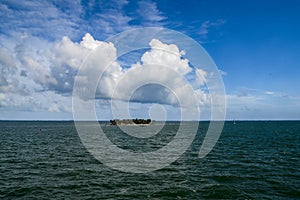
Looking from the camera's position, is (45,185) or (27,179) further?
(27,179)

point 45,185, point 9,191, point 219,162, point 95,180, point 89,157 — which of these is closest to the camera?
point 9,191

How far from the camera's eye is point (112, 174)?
129ft

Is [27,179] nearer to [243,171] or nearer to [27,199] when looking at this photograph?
[27,199]

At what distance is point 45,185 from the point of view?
3316 centimetres

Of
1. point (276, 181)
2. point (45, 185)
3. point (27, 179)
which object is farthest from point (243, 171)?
point (27, 179)

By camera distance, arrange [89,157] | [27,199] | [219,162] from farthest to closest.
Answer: [89,157] < [219,162] < [27,199]

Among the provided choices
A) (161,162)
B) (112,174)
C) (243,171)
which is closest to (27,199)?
(112,174)

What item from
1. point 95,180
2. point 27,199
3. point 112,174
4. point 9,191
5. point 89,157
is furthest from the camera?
point 89,157

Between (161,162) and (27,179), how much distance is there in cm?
2378

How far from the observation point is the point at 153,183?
114 feet

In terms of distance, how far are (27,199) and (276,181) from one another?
31794 mm

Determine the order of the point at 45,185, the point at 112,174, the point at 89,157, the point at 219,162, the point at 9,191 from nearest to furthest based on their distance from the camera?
the point at 9,191, the point at 45,185, the point at 112,174, the point at 219,162, the point at 89,157

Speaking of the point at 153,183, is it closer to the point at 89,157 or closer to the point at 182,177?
the point at 182,177

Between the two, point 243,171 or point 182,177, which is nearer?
point 182,177
